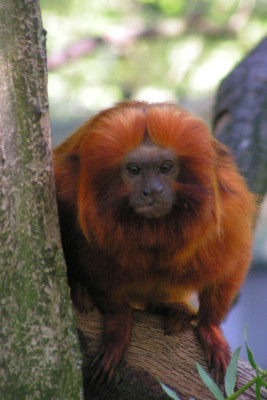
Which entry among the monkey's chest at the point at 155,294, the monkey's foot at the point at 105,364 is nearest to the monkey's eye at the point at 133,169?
the monkey's chest at the point at 155,294

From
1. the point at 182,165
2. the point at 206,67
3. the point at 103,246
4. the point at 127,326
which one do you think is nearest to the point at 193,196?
the point at 182,165

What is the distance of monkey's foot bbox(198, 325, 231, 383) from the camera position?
2965 millimetres

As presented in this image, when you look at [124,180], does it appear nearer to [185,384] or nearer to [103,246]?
[103,246]

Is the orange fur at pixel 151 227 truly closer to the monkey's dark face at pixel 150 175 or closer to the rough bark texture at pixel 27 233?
the monkey's dark face at pixel 150 175

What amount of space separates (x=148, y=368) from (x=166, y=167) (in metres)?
0.82

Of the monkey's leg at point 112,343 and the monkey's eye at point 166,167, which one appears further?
the monkey's leg at point 112,343

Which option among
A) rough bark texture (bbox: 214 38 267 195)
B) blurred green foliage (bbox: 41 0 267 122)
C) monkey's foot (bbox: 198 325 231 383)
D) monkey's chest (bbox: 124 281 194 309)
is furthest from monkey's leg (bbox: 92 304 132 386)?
blurred green foliage (bbox: 41 0 267 122)

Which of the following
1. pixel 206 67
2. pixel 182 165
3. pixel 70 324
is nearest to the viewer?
pixel 70 324

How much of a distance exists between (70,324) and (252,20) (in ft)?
22.5

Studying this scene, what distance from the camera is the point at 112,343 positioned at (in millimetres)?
2816

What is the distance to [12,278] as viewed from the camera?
220 centimetres

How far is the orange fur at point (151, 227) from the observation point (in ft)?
8.77

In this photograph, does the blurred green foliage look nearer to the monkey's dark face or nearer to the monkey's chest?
the monkey's chest

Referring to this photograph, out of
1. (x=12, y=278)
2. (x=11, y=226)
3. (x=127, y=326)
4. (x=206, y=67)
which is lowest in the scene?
(x=127, y=326)
